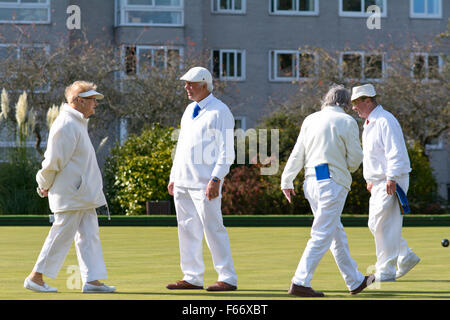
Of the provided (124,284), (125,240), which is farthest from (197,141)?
(125,240)

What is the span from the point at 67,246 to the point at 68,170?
67 cm

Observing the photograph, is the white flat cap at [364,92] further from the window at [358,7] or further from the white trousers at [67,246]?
the window at [358,7]

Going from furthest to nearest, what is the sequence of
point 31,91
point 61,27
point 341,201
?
point 61,27 < point 31,91 < point 341,201

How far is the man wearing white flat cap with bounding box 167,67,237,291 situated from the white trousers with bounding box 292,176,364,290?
76 cm

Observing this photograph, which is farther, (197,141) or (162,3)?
(162,3)

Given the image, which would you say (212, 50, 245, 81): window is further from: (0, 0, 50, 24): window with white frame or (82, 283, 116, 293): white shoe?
(82, 283, 116, 293): white shoe

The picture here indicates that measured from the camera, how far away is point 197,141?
8.53m

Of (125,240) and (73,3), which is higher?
(73,3)

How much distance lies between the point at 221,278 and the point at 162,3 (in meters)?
27.5

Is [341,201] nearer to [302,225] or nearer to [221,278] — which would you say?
[221,278]

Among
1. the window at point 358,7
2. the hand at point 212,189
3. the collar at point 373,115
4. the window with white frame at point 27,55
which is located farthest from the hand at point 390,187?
the window at point 358,7

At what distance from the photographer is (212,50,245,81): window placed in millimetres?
35938

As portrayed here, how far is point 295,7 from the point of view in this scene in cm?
3659

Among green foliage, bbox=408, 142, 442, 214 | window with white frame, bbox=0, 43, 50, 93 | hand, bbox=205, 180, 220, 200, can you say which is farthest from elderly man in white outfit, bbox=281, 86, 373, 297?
window with white frame, bbox=0, 43, 50, 93
